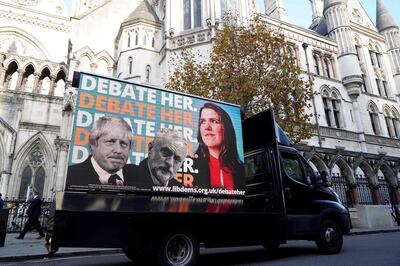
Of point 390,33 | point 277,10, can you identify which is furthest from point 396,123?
point 277,10

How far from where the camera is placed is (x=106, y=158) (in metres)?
5.32

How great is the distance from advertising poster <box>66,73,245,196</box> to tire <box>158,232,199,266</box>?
0.87m

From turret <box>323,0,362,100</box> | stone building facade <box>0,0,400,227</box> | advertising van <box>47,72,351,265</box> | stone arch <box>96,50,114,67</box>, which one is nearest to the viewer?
advertising van <box>47,72,351,265</box>

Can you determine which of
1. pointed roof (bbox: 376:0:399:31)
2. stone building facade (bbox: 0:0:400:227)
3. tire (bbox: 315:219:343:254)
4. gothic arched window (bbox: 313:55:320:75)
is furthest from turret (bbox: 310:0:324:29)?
tire (bbox: 315:219:343:254)

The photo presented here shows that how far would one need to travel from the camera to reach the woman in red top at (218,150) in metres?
6.20

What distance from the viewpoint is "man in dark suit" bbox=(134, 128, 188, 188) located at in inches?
218

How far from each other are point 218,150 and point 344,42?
2897cm

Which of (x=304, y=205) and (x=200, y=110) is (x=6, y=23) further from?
(x=304, y=205)

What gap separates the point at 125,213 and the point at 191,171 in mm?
1674

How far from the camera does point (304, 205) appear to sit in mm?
6934

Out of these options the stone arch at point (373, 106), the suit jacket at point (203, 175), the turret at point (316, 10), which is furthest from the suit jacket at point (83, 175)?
the turret at point (316, 10)

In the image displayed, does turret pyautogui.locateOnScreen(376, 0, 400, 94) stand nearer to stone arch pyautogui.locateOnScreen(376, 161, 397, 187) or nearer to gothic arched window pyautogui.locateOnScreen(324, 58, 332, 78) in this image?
gothic arched window pyautogui.locateOnScreen(324, 58, 332, 78)

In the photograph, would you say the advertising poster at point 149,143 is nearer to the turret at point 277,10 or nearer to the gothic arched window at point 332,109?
the gothic arched window at point 332,109

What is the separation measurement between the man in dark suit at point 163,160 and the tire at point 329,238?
394 cm
